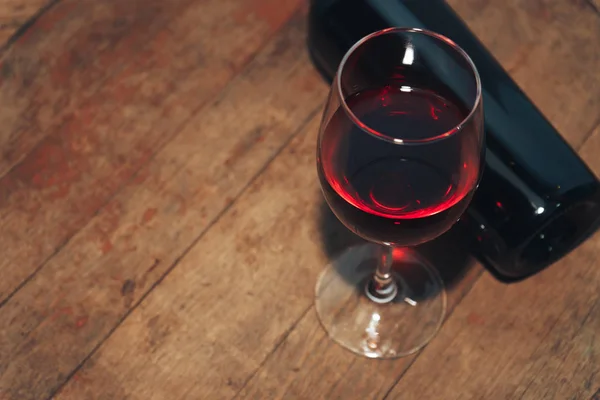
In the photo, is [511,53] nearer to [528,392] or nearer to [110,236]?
[528,392]

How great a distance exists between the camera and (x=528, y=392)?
2.83 feet

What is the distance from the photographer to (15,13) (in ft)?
3.37

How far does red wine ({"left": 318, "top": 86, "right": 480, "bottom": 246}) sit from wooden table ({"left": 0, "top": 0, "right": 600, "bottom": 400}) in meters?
0.20

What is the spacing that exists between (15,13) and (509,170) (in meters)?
0.60

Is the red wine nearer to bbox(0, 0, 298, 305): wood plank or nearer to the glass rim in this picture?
the glass rim

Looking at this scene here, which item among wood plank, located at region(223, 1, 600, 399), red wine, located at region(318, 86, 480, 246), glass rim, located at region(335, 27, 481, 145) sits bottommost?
wood plank, located at region(223, 1, 600, 399)

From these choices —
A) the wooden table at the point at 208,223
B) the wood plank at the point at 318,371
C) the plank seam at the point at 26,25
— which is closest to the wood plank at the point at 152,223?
the wooden table at the point at 208,223

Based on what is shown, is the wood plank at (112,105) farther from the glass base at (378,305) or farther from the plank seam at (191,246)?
the glass base at (378,305)

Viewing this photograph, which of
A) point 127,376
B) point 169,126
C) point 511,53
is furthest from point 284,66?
point 127,376

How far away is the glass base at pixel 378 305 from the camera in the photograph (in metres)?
0.89

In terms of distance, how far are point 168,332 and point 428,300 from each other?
0.27m

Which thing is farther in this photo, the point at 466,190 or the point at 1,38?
the point at 1,38

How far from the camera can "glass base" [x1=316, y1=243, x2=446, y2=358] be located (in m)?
0.89

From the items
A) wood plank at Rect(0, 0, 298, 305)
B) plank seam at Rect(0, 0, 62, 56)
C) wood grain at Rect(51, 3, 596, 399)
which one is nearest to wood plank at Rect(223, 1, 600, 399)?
wood grain at Rect(51, 3, 596, 399)
